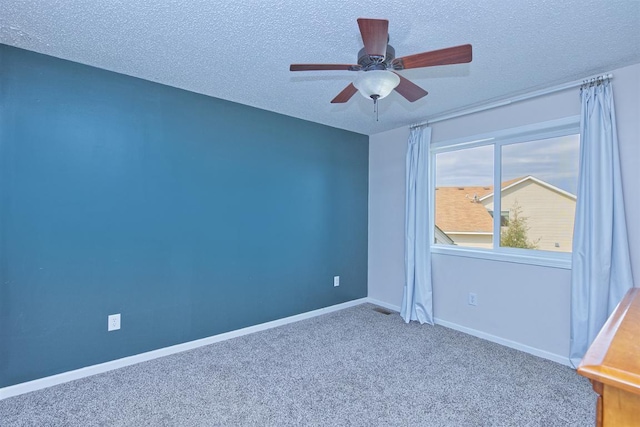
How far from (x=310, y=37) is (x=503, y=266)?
105 inches

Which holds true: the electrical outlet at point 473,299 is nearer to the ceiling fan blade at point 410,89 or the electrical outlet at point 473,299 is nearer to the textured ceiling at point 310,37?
the textured ceiling at point 310,37

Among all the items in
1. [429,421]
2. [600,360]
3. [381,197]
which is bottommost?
[429,421]

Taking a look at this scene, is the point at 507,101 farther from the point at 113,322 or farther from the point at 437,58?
the point at 113,322

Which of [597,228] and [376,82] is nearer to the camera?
[376,82]

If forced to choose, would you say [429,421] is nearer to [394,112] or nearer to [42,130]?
[394,112]

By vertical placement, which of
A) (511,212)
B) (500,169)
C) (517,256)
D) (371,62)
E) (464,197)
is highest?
(371,62)

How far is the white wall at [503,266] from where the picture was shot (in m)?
2.29

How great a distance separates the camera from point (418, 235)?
3512 mm

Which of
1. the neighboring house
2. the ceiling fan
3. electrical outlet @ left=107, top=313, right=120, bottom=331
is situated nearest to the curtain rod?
the neighboring house

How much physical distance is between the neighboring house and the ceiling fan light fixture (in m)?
2.02

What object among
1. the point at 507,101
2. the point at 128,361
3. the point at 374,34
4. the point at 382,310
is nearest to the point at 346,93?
the point at 374,34

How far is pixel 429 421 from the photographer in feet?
6.06

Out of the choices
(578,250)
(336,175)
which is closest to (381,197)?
(336,175)

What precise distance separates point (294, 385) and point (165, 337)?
1.26 meters
